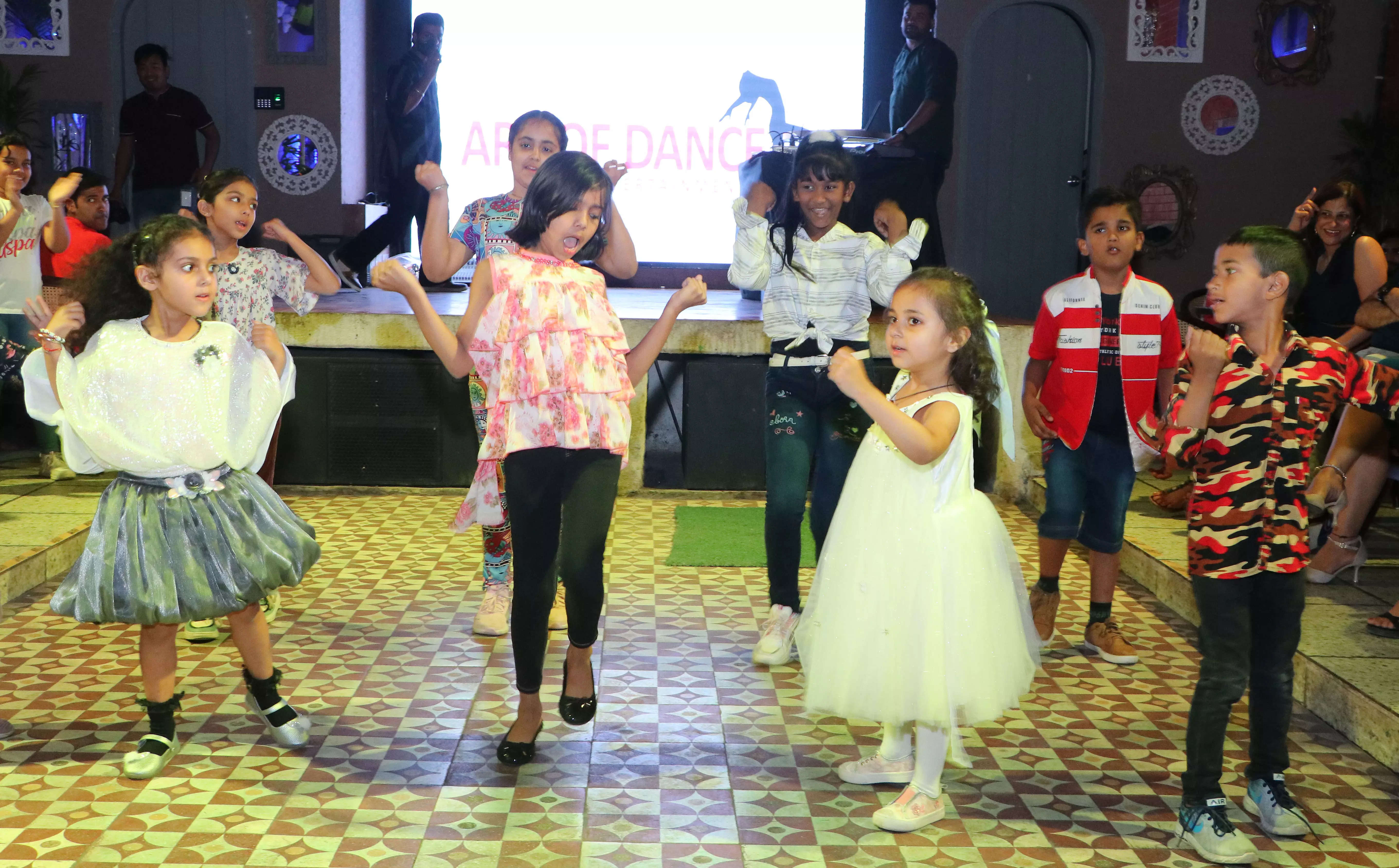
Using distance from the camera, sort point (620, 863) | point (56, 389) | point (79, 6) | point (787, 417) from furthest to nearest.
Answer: point (79, 6) < point (787, 417) < point (56, 389) < point (620, 863)

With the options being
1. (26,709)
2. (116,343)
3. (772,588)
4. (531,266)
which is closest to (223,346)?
(116,343)

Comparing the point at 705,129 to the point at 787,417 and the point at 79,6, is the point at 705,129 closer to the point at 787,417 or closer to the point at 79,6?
the point at 79,6

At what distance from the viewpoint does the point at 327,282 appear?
12.8ft

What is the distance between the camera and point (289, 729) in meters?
3.09

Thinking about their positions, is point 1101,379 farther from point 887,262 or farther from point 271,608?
point 271,608

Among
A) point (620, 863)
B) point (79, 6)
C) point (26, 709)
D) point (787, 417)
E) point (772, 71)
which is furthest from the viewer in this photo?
point (772, 71)

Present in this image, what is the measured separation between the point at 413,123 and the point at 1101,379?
7.15 m

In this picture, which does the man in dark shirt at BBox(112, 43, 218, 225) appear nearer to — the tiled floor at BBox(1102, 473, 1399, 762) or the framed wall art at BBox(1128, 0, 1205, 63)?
the tiled floor at BBox(1102, 473, 1399, 762)

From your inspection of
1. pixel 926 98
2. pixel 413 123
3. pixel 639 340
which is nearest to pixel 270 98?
pixel 413 123

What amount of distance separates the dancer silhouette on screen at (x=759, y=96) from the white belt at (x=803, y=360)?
21.1ft

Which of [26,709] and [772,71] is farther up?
[772,71]

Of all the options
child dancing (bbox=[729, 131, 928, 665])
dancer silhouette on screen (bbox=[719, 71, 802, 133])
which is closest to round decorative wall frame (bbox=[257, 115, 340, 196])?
dancer silhouette on screen (bbox=[719, 71, 802, 133])

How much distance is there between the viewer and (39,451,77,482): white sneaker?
5.92m

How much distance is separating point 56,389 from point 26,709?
3.36 ft
